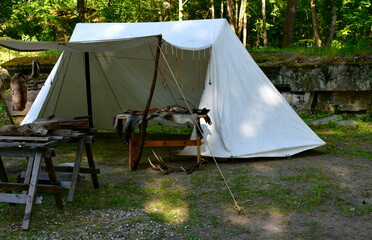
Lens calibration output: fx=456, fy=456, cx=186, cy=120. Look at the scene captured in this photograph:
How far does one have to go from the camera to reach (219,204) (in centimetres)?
413

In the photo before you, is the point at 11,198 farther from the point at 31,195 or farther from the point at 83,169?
the point at 83,169

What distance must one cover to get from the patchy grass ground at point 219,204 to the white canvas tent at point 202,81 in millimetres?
291

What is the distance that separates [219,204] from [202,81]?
159 inches

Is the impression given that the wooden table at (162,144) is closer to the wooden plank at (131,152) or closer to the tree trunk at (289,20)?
the wooden plank at (131,152)

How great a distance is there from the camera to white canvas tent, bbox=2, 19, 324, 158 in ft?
19.4

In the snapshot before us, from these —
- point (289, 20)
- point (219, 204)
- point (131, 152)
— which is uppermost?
point (289, 20)

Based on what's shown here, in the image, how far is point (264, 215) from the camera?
3801mm

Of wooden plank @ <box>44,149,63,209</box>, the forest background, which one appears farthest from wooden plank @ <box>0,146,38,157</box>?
the forest background

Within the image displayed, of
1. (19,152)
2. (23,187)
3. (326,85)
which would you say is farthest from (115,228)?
(326,85)

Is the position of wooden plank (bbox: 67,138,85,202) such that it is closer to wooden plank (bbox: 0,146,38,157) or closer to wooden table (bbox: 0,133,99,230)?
wooden table (bbox: 0,133,99,230)

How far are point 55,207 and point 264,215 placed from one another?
1806mm

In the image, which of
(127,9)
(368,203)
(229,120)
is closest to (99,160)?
(229,120)

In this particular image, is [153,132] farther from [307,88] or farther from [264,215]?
[264,215]

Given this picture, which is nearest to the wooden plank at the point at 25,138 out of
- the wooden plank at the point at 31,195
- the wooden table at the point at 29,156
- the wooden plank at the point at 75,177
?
the wooden table at the point at 29,156
